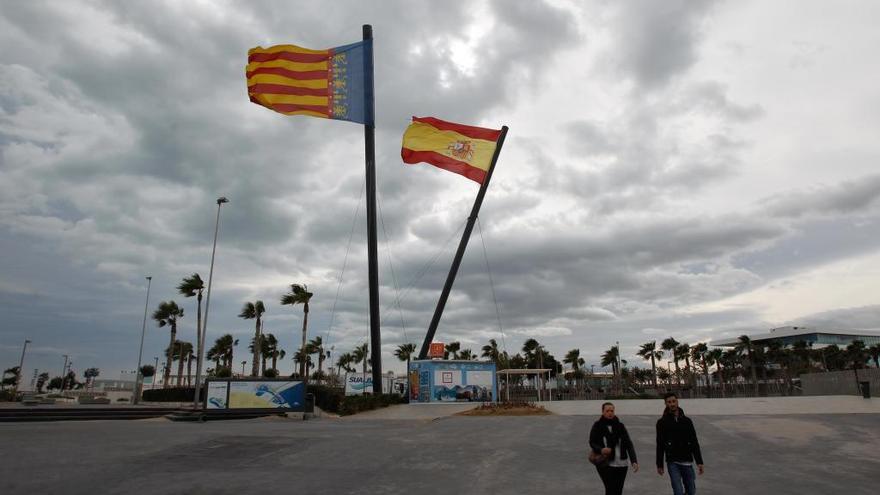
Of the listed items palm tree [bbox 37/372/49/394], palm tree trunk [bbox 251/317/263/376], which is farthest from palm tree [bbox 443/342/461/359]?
palm tree [bbox 37/372/49/394]

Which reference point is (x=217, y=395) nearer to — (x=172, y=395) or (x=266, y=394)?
(x=266, y=394)

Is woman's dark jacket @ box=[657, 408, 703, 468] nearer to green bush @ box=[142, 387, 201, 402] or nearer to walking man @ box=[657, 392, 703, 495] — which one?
walking man @ box=[657, 392, 703, 495]

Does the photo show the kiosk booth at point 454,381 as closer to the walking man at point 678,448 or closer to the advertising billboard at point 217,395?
the advertising billboard at point 217,395

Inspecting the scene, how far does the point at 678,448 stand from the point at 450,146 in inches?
999

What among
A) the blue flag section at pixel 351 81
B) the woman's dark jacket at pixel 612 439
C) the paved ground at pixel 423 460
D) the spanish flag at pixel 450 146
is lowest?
the paved ground at pixel 423 460

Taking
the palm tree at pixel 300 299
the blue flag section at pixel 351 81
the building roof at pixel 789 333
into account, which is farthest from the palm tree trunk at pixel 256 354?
the building roof at pixel 789 333

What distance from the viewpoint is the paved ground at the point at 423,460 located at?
32.4 feet

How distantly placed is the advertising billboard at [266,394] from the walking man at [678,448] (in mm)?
24826

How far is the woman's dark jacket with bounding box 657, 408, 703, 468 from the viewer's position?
7129 mm

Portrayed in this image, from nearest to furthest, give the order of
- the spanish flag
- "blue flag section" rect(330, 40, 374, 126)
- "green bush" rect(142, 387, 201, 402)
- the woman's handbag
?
the woman's handbag → "blue flag section" rect(330, 40, 374, 126) → the spanish flag → "green bush" rect(142, 387, 201, 402)

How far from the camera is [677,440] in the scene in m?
7.17

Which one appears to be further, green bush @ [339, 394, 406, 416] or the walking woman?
green bush @ [339, 394, 406, 416]

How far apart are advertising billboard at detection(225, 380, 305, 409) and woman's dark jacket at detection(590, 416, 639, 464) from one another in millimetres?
24699

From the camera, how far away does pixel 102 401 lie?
61.9 m
